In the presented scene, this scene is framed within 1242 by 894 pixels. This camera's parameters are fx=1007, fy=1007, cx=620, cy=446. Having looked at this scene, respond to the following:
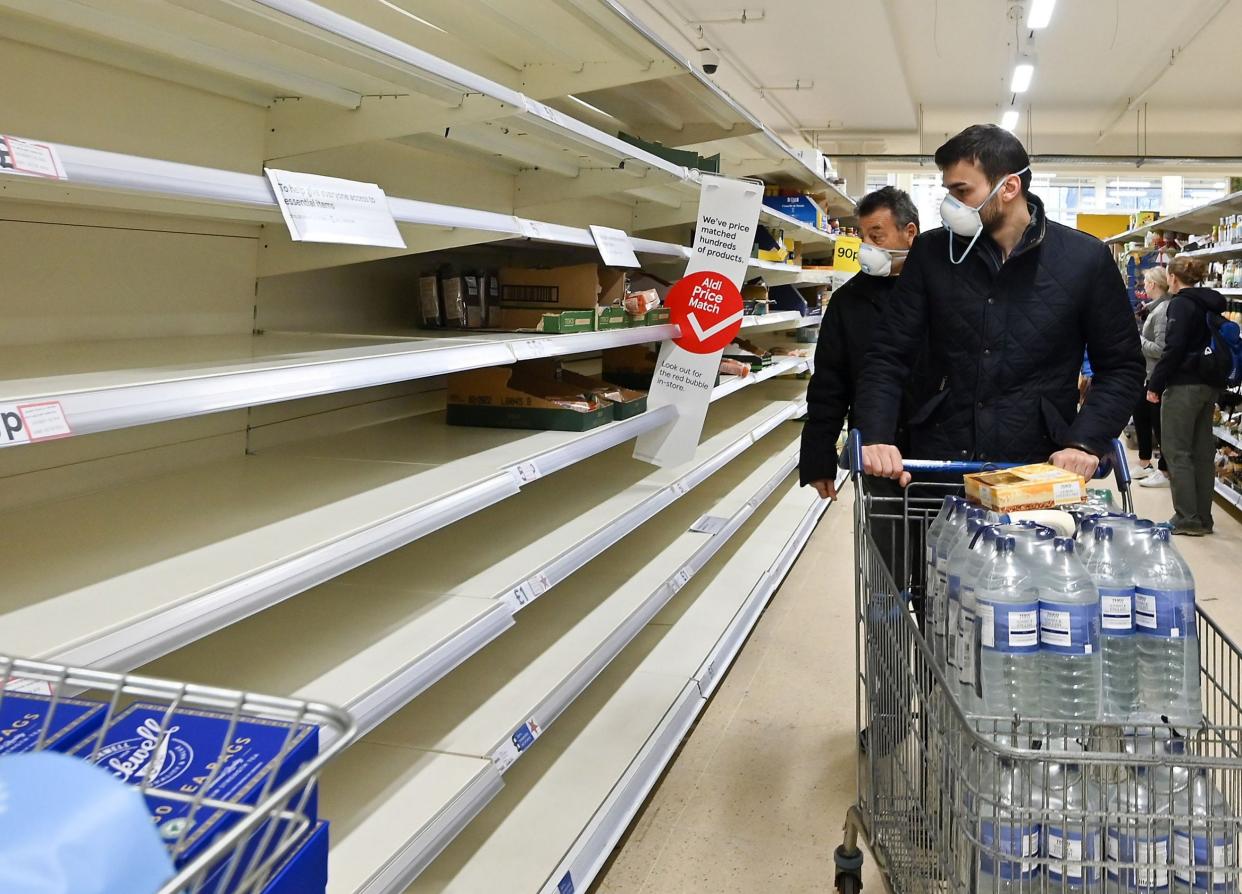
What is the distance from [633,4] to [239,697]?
8.67 metres

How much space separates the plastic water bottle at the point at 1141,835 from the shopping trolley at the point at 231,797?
1.08 metres

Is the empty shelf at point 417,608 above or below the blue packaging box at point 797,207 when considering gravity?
below

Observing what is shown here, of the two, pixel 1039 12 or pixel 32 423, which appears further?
pixel 1039 12

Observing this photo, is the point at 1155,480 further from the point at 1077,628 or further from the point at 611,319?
the point at 1077,628

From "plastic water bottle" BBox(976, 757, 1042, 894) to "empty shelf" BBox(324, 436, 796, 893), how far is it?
93 cm

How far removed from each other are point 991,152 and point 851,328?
0.81m

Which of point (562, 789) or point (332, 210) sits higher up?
point (332, 210)

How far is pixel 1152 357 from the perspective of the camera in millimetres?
7359

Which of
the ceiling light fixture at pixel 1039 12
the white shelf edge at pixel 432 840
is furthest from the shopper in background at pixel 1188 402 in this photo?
the white shelf edge at pixel 432 840

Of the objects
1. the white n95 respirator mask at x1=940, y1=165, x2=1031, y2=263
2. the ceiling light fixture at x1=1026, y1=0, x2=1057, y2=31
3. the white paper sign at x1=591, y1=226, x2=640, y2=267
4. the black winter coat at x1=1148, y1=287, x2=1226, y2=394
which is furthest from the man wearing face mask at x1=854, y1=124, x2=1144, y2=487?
the ceiling light fixture at x1=1026, y1=0, x2=1057, y2=31

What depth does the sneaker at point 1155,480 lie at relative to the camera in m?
8.17

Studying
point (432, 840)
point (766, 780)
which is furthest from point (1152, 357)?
point (432, 840)

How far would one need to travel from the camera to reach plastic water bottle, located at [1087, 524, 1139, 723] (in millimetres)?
1502

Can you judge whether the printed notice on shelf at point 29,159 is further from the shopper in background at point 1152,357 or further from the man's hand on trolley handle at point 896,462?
the shopper in background at point 1152,357
